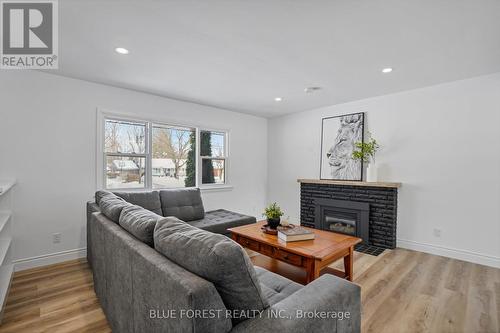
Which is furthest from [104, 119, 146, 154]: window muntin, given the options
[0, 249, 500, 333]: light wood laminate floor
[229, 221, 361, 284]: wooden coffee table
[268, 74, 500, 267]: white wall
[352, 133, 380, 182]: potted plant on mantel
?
[268, 74, 500, 267]: white wall

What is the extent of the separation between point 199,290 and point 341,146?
401 centimetres

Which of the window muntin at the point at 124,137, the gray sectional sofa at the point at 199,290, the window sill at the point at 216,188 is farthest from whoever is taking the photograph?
the window sill at the point at 216,188

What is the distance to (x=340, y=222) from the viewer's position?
421 centimetres

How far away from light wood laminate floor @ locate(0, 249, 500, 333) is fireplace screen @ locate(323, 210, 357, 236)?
0.95m

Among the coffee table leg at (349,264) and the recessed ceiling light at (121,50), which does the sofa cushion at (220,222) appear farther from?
the recessed ceiling light at (121,50)

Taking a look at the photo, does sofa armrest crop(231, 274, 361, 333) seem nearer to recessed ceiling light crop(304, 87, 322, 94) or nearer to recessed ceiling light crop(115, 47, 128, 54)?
recessed ceiling light crop(115, 47, 128, 54)

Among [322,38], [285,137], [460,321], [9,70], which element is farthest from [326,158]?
[9,70]

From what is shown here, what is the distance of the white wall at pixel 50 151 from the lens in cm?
282

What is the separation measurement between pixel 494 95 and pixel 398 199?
1.72 m

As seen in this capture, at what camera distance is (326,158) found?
459 cm

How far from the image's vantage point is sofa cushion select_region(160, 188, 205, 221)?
3.46 m

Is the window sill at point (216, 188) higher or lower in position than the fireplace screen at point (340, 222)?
higher

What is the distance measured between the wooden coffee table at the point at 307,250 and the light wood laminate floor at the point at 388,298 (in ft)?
1.45

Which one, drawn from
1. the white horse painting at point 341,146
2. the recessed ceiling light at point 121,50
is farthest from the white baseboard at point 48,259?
the white horse painting at point 341,146
